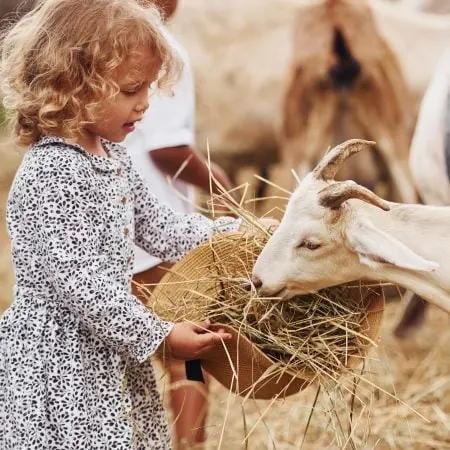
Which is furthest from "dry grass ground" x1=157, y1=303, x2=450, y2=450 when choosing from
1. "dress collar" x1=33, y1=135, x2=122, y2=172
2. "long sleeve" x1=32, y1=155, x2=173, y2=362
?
"dress collar" x1=33, y1=135, x2=122, y2=172

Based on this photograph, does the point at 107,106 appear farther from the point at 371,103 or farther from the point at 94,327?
the point at 371,103

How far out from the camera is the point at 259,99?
7.51 meters

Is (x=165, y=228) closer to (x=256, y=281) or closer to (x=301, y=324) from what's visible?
(x=256, y=281)

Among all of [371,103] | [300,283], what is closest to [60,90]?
[300,283]

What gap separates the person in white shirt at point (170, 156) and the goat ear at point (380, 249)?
0.91 metres

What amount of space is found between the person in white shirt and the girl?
0.76m

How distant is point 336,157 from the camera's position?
254cm

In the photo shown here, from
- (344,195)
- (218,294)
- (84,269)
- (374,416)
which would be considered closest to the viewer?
(84,269)

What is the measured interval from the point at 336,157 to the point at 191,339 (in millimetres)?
615

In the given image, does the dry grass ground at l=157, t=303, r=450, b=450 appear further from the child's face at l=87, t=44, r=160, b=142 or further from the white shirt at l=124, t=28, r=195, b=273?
the child's face at l=87, t=44, r=160, b=142

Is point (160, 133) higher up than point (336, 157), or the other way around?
point (336, 157)

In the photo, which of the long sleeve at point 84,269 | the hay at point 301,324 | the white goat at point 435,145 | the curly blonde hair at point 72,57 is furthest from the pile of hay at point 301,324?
the white goat at point 435,145

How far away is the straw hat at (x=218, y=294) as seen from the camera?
247 cm

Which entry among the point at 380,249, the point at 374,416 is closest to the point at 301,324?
the point at 380,249
